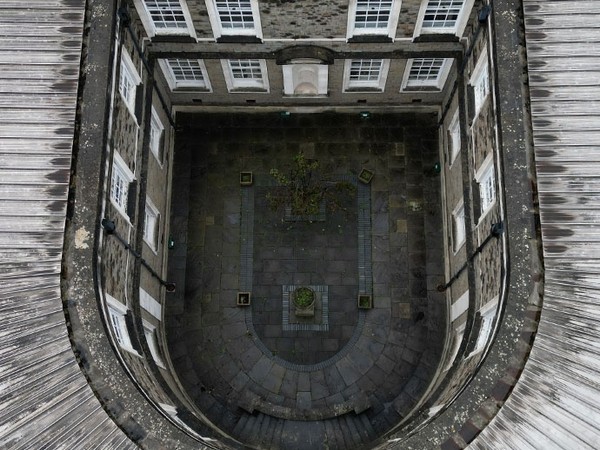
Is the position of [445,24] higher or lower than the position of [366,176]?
higher

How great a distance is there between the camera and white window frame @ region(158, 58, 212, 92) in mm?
26797

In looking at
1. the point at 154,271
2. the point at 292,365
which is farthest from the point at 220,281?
the point at 292,365

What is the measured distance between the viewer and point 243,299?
28531mm

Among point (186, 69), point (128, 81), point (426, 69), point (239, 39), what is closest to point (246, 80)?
point (186, 69)

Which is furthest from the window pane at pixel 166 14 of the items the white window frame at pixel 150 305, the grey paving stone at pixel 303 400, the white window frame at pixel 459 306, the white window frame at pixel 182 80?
the grey paving stone at pixel 303 400

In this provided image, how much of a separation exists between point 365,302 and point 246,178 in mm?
9156

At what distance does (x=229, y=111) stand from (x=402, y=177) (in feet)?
33.7

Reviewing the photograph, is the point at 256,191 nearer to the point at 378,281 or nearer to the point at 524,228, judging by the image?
the point at 378,281

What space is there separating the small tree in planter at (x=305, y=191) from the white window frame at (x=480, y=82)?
8100 mm

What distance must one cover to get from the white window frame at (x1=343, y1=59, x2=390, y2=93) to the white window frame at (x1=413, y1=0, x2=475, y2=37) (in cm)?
259

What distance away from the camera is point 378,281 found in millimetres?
28875

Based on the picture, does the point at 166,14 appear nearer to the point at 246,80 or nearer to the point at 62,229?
the point at 246,80

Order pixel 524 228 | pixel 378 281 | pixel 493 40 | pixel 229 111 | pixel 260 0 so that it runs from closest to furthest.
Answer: pixel 524 228 < pixel 493 40 < pixel 260 0 < pixel 378 281 < pixel 229 111

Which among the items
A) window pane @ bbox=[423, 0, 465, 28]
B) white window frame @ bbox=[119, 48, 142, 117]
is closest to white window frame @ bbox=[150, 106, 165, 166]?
white window frame @ bbox=[119, 48, 142, 117]
